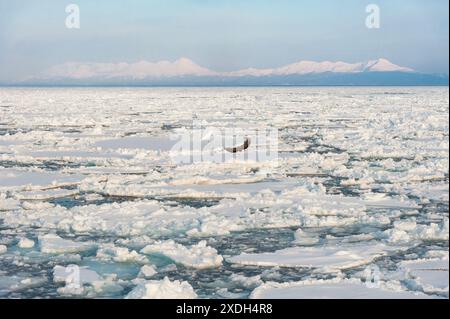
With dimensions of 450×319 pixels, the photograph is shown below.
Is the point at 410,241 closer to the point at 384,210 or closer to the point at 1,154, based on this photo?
the point at 384,210

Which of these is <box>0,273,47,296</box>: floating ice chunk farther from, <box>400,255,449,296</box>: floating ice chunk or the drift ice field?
<box>400,255,449,296</box>: floating ice chunk

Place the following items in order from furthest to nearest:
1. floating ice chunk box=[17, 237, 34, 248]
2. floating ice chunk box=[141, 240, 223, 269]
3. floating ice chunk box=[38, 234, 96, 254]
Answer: floating ice chunk box=[17, 237, 34, 248], floating ice chunk box=[38, 234, 96, 254], floating ice chunk box=[141, 240, 223, 269]

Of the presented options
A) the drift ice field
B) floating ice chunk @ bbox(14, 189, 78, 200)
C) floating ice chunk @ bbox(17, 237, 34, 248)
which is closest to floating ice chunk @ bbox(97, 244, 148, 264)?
the drift ice field

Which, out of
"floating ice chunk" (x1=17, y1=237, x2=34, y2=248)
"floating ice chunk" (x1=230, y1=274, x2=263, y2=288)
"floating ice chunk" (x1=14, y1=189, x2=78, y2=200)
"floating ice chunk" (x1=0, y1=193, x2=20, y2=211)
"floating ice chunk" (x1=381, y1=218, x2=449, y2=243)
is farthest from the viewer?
"floating ice chunk" (x1=14, y1=189, x2=78, y2=200)
